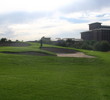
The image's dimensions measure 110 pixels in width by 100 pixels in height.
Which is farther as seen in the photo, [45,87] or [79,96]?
[45,87]

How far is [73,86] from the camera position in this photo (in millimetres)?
7109

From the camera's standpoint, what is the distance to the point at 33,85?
7.16 metres

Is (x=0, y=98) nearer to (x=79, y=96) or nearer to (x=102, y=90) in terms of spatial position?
(x=79, y=96)

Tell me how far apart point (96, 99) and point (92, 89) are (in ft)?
3.76

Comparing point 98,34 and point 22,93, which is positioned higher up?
point 98,34

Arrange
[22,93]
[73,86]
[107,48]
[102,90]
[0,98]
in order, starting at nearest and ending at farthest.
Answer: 1. [0,98]
2. [22,93]
3. [102,90]
4. [73,86]
5. [107,48]

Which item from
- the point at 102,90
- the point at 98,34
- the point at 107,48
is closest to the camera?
the point at 102,90

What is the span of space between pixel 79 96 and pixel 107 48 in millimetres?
51410

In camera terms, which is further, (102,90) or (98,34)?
(98,34)

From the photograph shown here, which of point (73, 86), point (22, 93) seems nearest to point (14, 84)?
point (22, 93)

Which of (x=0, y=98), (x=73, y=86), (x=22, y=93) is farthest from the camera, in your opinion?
(x=73, y=86)

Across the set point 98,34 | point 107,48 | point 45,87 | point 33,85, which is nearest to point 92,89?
point 45,87

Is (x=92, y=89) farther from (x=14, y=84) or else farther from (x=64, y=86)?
(x=14, y=84)

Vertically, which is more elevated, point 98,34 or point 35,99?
point 98,34
